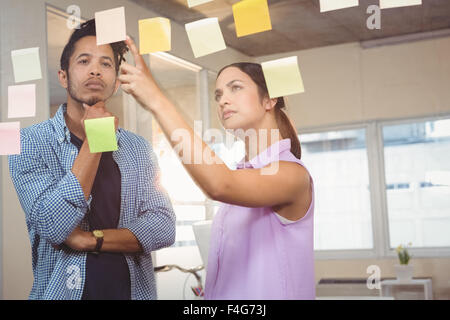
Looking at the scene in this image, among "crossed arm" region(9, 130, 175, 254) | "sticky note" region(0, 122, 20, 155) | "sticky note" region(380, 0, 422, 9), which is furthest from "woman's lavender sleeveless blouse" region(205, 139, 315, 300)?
"sticky note" region(0, 122, 20, 155)

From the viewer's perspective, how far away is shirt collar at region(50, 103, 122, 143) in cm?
170

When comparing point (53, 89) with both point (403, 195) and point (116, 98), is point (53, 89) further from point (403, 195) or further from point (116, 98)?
point (403, 195)

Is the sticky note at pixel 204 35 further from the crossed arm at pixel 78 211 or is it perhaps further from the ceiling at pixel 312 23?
the crossed arm at pixel 78 211

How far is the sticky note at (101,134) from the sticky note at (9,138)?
10.2 inches

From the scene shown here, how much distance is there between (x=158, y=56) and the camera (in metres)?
1.70

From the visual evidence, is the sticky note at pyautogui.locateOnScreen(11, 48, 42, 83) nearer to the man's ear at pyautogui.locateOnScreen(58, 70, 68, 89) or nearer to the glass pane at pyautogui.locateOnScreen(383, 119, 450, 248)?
the man's ear at pyautogui.locateOnScreen(58, 70, 68, 89)

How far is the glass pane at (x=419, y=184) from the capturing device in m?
1.46

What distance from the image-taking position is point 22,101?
180cm

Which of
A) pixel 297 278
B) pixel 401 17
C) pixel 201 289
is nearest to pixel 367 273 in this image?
pixel 297 278

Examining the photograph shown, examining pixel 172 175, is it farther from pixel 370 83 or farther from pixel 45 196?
pixel 370 83

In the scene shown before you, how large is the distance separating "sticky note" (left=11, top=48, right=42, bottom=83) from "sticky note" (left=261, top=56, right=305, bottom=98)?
0.79m

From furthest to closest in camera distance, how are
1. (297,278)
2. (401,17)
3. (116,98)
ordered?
(116,98) → (401,17) → (297,278)

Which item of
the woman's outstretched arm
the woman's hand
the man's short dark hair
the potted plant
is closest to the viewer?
Answer: the woman's outstretched arm

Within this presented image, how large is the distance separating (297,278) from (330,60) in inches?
24.6
